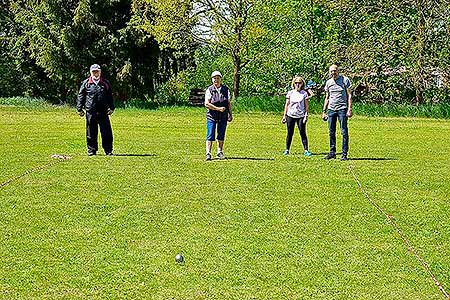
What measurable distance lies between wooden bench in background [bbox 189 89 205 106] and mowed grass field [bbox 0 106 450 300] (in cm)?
3470

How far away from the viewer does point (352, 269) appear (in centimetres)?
764

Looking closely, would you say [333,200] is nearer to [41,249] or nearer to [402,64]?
[41,249]

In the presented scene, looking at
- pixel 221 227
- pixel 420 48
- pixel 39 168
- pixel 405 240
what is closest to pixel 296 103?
pixel 39 168

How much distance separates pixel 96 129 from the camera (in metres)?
17.6

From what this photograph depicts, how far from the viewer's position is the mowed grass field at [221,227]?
7129 millimetres

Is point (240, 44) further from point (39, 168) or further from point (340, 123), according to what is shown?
point (39, 168)

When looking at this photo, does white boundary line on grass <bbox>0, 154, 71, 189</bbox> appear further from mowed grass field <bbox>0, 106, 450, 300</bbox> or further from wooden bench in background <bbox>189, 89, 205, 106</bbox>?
wooden bench in background <bbox>189, 89, 205, 106</bbox>

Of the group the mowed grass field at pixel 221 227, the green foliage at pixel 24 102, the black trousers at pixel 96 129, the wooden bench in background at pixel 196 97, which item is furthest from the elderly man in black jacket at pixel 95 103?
the green foliage at pixel 24 102

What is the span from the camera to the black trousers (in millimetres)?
17484

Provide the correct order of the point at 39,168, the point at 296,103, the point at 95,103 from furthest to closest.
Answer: the point at 296,103 < the point at 95,103 < the point at 39,168

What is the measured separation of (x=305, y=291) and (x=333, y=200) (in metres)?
4.73

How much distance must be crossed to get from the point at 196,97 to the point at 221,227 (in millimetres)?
44707

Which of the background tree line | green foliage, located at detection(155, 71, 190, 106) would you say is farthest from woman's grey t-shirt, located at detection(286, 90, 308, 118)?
green foliage, located at detection(155, 71, 190, 106)

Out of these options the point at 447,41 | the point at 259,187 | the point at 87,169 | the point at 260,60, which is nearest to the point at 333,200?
the point at 259,187
